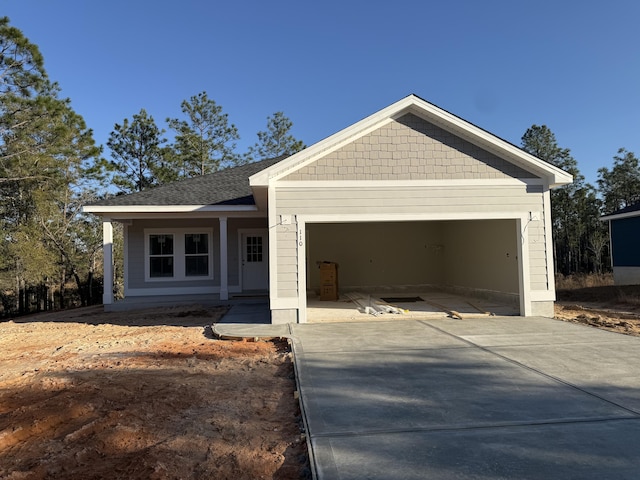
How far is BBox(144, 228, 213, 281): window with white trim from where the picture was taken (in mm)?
13484

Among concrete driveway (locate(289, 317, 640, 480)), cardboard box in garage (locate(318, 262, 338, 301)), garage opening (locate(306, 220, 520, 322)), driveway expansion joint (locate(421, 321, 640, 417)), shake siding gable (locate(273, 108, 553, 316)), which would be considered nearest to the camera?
concrete driveway (locate(289, 317, 640, 480))

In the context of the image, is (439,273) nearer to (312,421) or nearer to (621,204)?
(312,421)

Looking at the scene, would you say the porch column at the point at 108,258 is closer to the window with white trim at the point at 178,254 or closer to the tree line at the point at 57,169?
the window with white trim at the point at 178,254

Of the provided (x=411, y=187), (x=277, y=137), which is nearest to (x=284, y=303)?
(x=411, y=187)

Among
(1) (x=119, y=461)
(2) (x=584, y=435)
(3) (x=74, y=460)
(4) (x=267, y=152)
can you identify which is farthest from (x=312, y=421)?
(4) (x=267, y=152)

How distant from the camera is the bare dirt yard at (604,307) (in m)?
8.61

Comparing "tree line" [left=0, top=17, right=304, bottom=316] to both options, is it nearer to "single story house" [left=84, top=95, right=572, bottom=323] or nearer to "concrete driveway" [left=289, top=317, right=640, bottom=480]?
"single story house" [left=84, top=95, right=572, bottom=323]

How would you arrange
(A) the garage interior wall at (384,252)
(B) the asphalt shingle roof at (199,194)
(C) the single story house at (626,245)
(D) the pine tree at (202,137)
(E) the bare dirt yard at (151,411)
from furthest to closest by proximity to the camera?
(D) the pine tree at (202,137)
(C) the single story house at (626,245)
(A) the garage interior wall at (384,252)
(B) the asphalt shingle roof at (199,194)
(E) the bare dirt yard at (151,411)

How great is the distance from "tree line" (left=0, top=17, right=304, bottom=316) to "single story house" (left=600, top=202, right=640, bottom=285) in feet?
79.0

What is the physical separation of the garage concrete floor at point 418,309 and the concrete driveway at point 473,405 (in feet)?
7.08

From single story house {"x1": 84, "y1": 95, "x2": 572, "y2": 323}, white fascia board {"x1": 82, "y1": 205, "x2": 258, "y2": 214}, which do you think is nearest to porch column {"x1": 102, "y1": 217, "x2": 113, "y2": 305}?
white fascia board {"x1": 82, "y1": 205, "x2": 258, "y2": 214}

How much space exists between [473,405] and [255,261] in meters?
10.5

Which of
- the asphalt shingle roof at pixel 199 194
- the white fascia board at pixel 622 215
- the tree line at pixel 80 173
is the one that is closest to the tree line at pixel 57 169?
the tree line at pixel 80 173

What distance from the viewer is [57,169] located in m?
19.8
